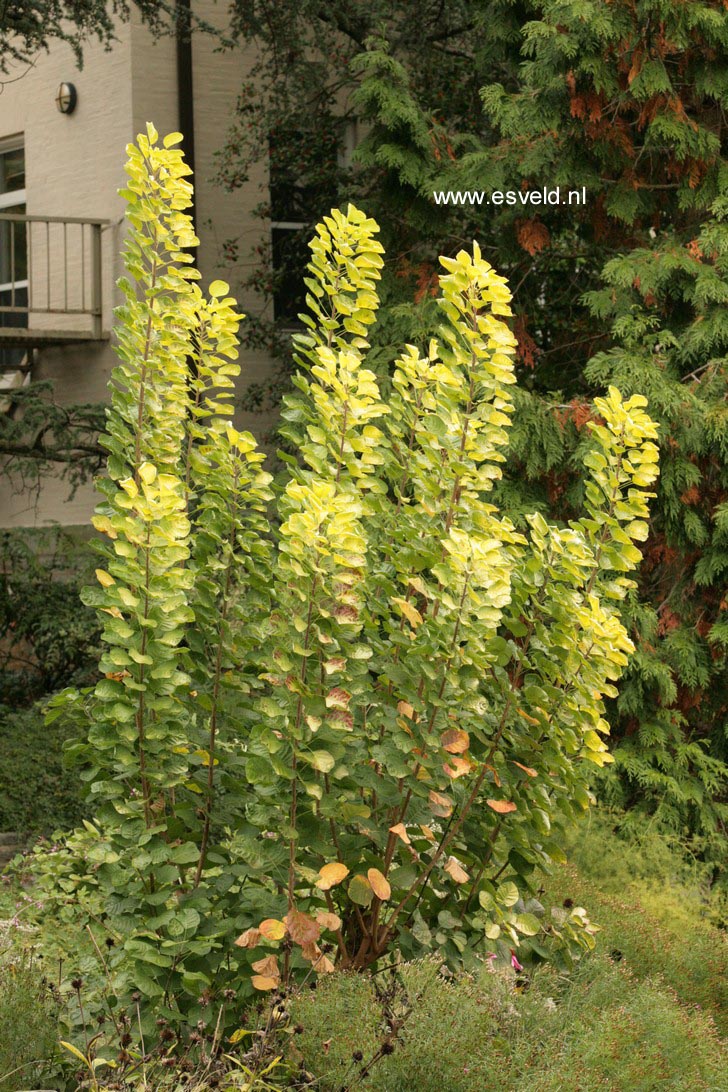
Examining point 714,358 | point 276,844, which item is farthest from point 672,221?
point 276,844

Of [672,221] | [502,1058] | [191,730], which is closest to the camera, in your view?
[502,1058]

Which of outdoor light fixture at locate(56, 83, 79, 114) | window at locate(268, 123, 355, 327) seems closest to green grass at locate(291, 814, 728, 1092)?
window at locate(268, 123, 355, 327)

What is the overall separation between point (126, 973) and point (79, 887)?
190cm

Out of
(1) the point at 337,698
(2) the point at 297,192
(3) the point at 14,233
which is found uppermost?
(2) the point at 297,192

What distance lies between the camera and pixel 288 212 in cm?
1158

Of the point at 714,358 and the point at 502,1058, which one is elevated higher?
the point at 714,358

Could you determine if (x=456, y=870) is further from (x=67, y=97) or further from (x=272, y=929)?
(x=67, y=97)

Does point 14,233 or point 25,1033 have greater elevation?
point 14,233

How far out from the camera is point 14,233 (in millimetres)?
12367

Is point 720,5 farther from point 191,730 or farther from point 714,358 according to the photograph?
point 191,730

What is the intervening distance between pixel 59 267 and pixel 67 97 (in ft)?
4.92
